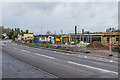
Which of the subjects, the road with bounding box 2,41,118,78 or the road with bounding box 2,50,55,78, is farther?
the road with bounding box 2,41,118,78

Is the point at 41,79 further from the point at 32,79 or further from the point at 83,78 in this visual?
the point at 83,78

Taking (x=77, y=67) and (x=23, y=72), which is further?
(x=77, y=67)

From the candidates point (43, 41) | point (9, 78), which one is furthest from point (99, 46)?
point (9, 78)

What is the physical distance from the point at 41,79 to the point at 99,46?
1245 inches

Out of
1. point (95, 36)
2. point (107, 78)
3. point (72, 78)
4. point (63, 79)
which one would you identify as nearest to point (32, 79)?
point (63, 79)

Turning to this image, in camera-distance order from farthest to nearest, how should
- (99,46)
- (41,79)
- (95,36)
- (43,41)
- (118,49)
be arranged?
(95,36), (43,41), (99,46), (118,49), (41,79)

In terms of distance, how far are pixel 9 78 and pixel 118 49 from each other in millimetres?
23334

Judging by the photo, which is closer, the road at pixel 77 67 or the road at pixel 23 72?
the road at pixel 23 72

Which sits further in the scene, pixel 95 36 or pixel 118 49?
pixel 95 36

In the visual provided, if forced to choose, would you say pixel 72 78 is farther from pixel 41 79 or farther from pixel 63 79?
pixel 41 79

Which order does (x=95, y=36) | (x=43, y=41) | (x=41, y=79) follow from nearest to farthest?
(x=41, y=79), (x=43, y=41), (x=95, y=36)

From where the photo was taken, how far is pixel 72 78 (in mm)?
8586

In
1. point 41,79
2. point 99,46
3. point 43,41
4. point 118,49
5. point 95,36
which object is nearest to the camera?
point 41,79

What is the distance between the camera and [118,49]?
26.5 m
